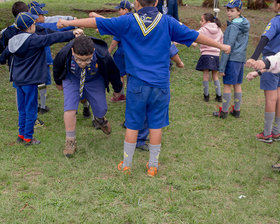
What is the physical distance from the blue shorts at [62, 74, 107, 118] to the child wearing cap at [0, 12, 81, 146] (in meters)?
0.49

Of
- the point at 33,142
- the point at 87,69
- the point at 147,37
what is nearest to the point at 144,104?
the point at 147,37

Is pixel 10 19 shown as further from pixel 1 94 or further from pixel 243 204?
pixel 243 204

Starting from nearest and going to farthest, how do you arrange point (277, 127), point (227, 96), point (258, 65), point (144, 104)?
1. point (258, 65)
2. point (144, 104)
3. point (277, 127)
4. point (227, 96)

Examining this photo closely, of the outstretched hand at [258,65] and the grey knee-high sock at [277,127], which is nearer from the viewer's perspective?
the outstretched hand at [258,65]

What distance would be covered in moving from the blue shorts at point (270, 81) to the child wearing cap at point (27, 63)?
3.02 meters

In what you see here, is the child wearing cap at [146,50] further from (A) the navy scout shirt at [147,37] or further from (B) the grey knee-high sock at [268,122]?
(B) the grey knee-high sock at [268,122]

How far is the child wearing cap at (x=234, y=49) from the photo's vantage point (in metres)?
6.24

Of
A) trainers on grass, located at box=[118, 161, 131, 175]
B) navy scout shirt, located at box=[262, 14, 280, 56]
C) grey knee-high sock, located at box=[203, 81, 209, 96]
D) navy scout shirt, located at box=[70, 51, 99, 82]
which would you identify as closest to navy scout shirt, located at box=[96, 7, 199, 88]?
navy scout shirt, located at box=[70, 51, 99, 82]

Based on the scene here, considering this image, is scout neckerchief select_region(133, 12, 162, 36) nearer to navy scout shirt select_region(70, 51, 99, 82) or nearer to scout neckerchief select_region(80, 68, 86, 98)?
navy scout shirt select_region(70, 51, 99, 82)

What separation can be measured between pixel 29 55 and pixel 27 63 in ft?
0.39

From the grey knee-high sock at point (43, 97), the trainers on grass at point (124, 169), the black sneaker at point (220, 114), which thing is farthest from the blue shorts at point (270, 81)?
the grey knee-high sock at point (43, 97)

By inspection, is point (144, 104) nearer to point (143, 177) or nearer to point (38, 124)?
point (143, 177)

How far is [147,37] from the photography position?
387 centimetres

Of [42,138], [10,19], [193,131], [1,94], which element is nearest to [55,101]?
[1,94]
